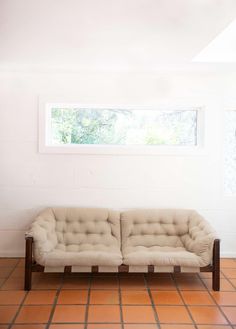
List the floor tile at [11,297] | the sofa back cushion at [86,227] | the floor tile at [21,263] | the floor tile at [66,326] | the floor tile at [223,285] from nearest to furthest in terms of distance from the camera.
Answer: the floor tile at [66,326] < the floor tile at [11,297] < the floor tile at [223,285] < the sofa back cushion at [86,227] < the floor tile at [21,263]

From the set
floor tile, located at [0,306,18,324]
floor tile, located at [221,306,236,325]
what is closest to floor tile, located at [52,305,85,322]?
floor tile, located at [0,306,18,324]

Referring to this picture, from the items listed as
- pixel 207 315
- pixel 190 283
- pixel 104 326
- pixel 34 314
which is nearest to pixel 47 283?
pixel 34 314

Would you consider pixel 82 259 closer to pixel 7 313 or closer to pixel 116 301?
pixel 116 301

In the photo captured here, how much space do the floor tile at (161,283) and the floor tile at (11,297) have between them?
133 centimetres

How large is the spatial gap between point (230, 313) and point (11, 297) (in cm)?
205

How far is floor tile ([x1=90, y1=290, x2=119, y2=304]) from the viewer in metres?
3.66

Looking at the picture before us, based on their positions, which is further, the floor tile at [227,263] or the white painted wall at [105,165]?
the white painted wall at [105,165]

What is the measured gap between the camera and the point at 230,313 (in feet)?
11.3

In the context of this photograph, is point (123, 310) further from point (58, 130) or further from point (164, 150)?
point (58, 130)

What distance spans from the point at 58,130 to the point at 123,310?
2568 millimetres

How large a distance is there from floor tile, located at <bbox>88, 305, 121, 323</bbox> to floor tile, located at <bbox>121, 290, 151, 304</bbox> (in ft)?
0.61

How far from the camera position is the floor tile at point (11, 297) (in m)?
3.60

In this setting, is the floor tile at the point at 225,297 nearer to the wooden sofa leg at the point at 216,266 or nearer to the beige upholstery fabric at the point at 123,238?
the wooden sofa leg at the point at 216,266

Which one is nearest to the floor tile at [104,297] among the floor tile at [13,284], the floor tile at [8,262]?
the floor tile at [13,284]
